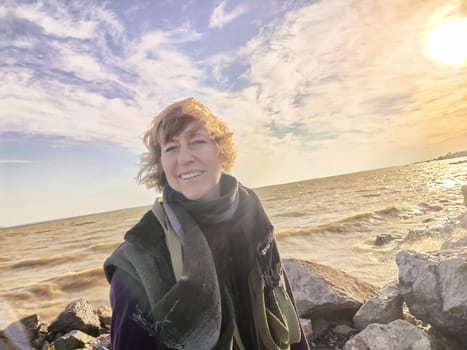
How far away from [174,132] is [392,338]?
2839 millimetres

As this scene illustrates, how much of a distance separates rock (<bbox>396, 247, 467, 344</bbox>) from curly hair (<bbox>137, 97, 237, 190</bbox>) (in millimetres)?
2630

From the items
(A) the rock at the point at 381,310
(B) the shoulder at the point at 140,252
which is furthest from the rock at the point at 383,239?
(B) the shoulder at the point at 140,252

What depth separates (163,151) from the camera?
175 centimetres

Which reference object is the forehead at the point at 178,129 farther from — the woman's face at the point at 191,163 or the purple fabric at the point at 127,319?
the purple fabric at the point at 127,319

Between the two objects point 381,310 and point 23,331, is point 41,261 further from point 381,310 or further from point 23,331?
point 381,310

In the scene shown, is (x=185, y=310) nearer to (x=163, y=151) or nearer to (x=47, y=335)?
(x=163, y=151)

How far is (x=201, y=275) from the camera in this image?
4.72 feet

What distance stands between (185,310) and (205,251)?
0.92ft

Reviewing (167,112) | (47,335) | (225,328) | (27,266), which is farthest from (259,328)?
(27,266)

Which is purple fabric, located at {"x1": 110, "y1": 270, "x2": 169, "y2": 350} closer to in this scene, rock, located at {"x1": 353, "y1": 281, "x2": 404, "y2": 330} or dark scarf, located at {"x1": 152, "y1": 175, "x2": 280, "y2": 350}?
dark scarf, located at {"x1": 152, "y1": 175, "x2": 280, "y2": 350}

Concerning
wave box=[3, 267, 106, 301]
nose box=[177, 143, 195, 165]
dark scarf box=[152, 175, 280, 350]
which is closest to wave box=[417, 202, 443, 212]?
wave box=[3, 267, 106, 301]

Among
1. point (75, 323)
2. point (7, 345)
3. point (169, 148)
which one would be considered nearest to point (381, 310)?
point (169, 148)

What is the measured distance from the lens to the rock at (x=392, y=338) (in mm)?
2812

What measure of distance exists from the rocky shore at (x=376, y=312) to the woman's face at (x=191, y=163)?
8.01 ft
